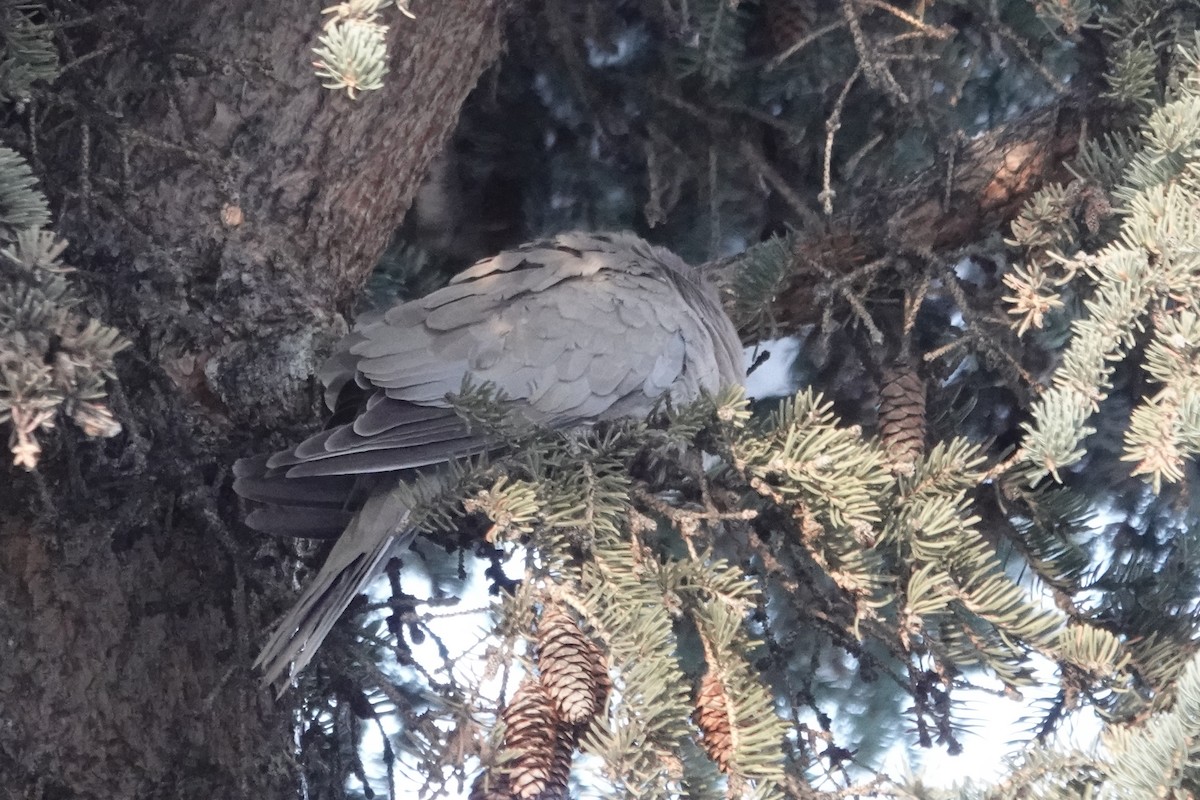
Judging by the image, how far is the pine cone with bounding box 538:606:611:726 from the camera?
97 cm

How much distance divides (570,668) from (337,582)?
1.52 ft

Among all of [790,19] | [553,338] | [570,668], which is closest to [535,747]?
[570,668]

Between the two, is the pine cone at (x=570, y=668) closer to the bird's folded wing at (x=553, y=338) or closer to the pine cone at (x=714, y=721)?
the pine cone at (x=714, y=721)

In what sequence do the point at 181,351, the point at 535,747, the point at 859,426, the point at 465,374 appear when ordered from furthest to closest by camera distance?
the point at 181,351, the point at 465,374, the point at 859,426, the point at 535,747

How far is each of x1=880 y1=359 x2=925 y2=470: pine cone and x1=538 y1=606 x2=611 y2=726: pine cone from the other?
636 mm

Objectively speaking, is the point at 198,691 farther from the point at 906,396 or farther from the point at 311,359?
the point at 906,396

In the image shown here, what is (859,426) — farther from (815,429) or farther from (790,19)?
(790,19)

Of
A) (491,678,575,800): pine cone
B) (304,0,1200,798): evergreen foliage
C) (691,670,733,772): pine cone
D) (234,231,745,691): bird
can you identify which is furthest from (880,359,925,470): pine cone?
(491,678,575,800): pine cone

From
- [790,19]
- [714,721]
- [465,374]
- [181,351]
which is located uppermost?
[790,19]

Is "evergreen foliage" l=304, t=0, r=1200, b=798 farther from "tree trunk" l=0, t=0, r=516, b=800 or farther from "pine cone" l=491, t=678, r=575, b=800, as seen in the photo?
"tree trunk" l=0, t=0, r=516, b=800

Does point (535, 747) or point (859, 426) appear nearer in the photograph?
point (535, 747)

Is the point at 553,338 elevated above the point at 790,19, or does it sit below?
below

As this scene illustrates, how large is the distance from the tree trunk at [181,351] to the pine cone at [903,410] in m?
0.80

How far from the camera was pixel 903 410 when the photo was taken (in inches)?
60.2
